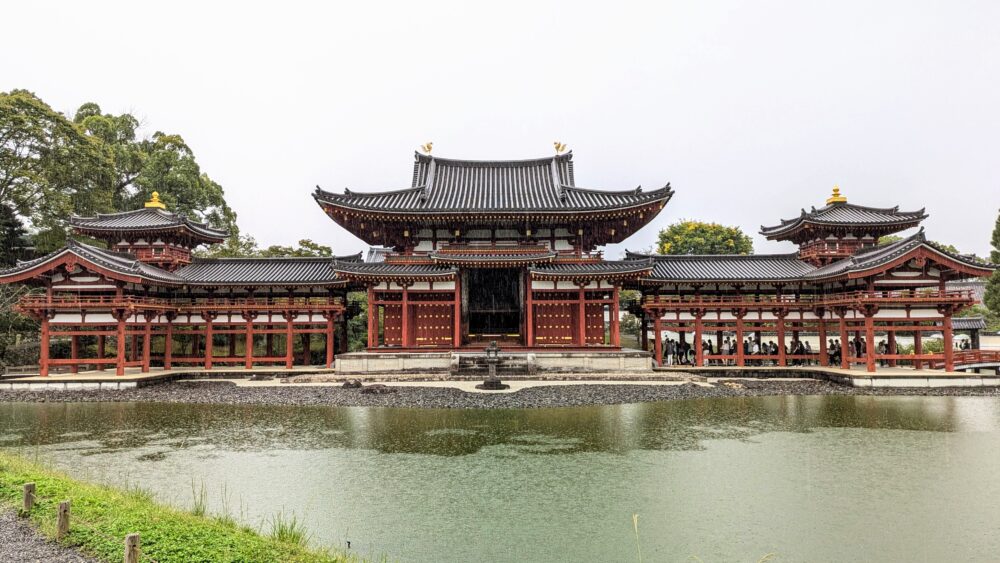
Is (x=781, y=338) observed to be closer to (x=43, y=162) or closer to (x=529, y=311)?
(x=529, y=311)

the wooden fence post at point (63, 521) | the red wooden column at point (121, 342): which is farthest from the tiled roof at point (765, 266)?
the red wooden column at point (121, 342)

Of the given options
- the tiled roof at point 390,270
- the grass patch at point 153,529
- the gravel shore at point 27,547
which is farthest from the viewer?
the tiled roof at point 390,270

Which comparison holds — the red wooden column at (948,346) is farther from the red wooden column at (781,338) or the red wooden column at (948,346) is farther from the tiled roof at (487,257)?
the tiled roof at (487,257)

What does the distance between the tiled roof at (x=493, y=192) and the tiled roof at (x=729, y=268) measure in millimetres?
3436

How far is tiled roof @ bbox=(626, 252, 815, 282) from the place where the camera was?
949 inches

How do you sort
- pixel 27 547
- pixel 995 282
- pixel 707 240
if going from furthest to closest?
pixel 707 240 → pixel 995 282 → pixel 27 547

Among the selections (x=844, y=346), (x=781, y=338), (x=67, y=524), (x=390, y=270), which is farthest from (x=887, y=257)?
(x=67, y=524)

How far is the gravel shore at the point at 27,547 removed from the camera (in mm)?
5410

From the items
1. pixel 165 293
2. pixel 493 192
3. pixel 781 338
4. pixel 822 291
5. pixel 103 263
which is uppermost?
pixel 493 192

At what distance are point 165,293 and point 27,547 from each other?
22024mm

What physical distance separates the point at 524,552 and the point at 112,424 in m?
12.7

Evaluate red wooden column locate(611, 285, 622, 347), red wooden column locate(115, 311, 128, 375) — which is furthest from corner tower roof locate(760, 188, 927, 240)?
red wooden column locate(115, 311, 128, 375)

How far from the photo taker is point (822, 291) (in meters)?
24.3

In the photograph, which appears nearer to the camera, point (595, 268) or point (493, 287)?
point (595, 268)
